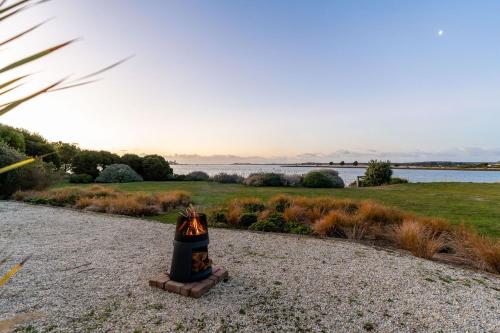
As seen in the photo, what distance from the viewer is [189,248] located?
3541mm

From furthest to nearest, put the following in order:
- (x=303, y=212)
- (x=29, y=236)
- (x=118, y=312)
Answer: (x=303, y=212), (x=29, y=236), (x=118, y=312)

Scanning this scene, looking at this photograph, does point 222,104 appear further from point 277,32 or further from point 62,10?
point 62,10

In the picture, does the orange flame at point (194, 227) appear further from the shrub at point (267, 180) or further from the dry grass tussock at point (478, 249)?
the shrub at point (267, 180)

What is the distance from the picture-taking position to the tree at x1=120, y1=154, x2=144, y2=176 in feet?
82.6

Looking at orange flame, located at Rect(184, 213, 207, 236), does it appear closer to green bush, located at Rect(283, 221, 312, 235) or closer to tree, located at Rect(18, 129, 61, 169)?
green bush, located at Rect(283, 221, 312, 235)

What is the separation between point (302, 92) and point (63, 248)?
1137 cm

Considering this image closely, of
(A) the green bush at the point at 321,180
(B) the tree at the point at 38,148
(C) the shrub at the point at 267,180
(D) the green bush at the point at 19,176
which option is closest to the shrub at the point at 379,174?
(A) the green bush at the point at 321,180

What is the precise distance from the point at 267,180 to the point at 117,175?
1183cm

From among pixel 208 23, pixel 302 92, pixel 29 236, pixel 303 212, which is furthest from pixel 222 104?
pixel 29 236

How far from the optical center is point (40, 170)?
12555mm

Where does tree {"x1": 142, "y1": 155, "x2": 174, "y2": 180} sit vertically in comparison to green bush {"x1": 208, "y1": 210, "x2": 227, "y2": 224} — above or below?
above

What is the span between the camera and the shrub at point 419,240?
16.2 ft

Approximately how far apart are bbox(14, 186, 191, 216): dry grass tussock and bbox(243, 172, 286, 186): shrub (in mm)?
7884

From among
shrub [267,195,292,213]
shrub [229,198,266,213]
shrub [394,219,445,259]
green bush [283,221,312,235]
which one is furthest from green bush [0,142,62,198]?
shrub [394,219,445,259]
